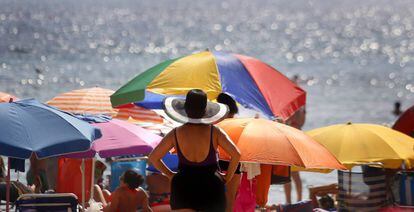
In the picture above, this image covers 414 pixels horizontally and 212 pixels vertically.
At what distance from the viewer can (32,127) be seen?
7758 mm

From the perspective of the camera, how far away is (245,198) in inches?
339

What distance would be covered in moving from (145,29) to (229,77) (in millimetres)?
66923

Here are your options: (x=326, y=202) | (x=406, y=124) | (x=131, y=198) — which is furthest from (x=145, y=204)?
(x=406, y=124)

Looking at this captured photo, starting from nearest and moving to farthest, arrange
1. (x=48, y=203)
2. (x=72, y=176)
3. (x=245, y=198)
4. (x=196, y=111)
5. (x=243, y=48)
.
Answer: (x=196, y=111)
(x=48, y=203)
(x=245, y=198)
(x=72, y=176)
(x=243, y=48)

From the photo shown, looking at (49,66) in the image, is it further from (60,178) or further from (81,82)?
(60,178)

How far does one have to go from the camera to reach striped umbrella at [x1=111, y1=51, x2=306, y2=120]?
389 inches

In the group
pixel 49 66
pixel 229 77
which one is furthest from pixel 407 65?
pixel 229 77

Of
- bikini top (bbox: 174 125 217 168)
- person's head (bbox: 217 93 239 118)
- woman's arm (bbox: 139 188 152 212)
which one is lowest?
woman's arm (bbox: 139 188 152 212)

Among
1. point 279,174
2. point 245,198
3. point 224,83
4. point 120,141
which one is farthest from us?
point 224,83

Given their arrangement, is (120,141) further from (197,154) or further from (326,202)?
(326,202)

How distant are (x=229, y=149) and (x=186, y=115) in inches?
13.8

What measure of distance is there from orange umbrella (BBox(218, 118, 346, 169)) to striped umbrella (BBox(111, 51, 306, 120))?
1200 millimetres

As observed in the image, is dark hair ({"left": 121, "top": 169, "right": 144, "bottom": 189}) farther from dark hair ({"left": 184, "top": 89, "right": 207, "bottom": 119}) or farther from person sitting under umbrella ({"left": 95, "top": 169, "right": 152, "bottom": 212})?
dark hair ({"left": 184, "top": 89, "right": 207, "bottom": 119})

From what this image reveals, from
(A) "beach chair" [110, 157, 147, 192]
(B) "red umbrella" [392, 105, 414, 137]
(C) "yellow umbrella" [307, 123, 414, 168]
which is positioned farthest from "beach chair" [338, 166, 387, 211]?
(A) "beach chair" [110, 157, 147, 192]
